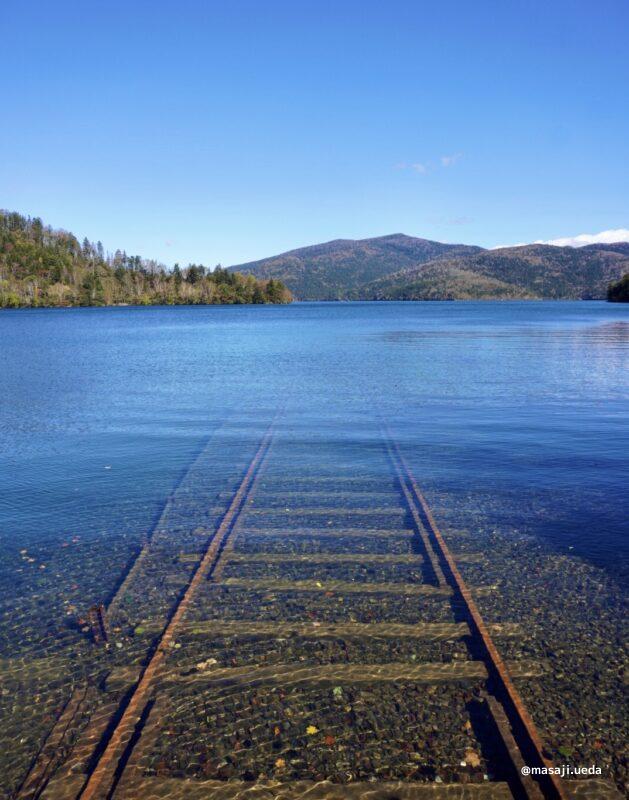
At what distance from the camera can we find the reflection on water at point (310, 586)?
6.86 meters

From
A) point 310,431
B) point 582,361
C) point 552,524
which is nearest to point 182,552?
point 552,524

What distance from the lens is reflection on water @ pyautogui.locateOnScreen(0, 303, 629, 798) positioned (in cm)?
686

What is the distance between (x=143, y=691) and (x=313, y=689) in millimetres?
2216

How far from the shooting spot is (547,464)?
59.5 feet

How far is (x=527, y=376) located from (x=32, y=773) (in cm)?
3716

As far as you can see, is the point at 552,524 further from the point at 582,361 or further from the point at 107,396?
the point at 582,361

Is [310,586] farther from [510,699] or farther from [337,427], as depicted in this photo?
[337,427]

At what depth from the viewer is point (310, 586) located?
10.3 m

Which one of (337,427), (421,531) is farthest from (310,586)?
(337,427)

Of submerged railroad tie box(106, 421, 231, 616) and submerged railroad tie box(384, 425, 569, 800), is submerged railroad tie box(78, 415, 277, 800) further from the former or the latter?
submerged railroad tie box(384, 425, 569, 800)

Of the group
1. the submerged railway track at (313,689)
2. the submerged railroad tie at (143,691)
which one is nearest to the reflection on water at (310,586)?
the submerged railway track at (313,689)

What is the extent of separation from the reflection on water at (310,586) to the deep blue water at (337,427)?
0.13m

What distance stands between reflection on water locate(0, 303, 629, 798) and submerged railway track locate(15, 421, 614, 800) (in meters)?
0.04

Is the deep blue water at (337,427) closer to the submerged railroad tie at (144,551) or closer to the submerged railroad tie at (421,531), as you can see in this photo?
the submerged railroad tie at (144,551)
